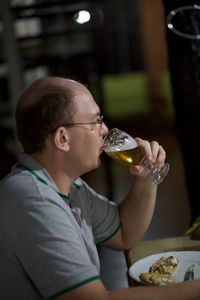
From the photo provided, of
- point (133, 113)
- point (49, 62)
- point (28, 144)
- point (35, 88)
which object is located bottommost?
point (133, 113)

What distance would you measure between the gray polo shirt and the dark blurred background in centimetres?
136

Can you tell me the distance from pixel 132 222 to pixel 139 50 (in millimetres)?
8413

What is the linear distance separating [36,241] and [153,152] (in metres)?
0.56

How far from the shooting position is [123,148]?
1722mm

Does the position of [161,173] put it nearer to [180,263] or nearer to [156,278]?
[180,263]

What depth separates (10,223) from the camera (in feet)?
4.72

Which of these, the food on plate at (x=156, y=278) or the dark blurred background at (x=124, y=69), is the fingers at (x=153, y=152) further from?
the dark blurred background at (x=124, y=69)

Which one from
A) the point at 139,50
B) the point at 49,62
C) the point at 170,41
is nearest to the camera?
the point at 170,41

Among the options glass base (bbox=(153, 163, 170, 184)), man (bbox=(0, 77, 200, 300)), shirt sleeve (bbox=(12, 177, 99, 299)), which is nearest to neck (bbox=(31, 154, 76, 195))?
man (bbox=(0, 77, 200, 300))

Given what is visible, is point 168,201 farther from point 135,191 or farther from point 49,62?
point 135,191

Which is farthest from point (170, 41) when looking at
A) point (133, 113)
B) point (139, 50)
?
point (139, 50)

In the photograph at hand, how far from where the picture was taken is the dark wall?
294 centimetres

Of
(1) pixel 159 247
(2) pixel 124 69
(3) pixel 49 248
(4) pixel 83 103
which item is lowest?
(2) pixel 124 69

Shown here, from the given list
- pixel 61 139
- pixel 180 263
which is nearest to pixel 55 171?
pixel 61 139
